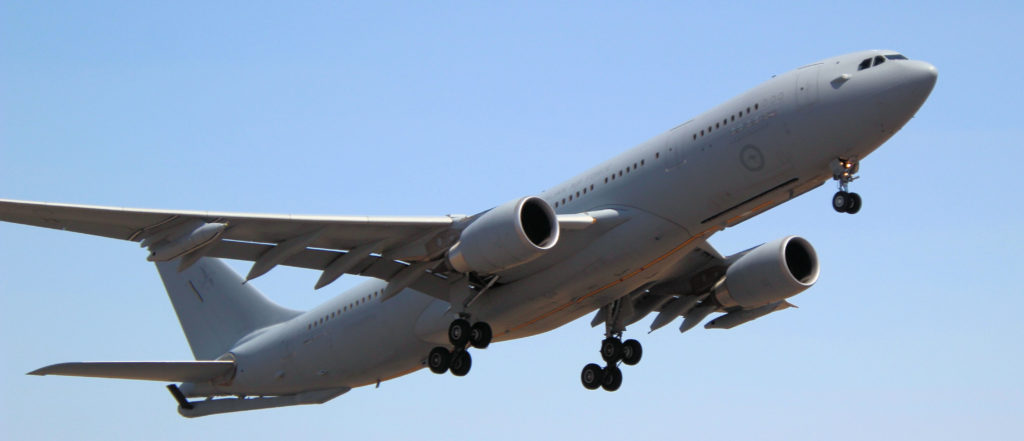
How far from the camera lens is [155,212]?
23844 millimetres

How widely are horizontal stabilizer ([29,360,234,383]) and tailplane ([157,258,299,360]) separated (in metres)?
1.52

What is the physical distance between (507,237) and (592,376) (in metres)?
7.32

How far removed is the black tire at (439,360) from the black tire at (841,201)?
9.11 meters

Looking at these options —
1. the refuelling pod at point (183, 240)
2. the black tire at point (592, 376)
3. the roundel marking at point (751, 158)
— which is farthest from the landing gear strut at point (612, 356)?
A: the refuelling pod at point (183, 240)

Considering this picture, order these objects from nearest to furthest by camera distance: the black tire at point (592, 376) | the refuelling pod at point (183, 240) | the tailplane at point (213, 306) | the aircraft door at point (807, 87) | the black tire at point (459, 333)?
the refuelling pod at point (183, 240) → the aircraft door at point (807, 87) → the black tire at point (459, 333) → the black tire at point (592, 376) → the tailplane at point (213, 306)

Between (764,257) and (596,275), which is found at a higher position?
(764,257)

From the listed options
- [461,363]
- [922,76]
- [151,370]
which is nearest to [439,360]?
[461,363]

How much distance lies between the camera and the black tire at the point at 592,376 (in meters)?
31.2

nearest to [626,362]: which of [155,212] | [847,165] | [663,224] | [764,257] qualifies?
[764,257]

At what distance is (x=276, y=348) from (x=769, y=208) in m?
13.1

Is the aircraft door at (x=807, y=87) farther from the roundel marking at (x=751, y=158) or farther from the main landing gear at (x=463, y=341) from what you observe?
the main landing gear at (x=463, y=341)

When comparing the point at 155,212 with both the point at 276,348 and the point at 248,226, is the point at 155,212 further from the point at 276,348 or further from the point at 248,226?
the point at 276,348

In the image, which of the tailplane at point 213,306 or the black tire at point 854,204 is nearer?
the black tire at point 854,204

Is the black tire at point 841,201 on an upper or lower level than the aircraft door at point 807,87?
lower
